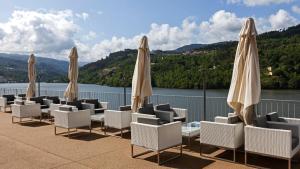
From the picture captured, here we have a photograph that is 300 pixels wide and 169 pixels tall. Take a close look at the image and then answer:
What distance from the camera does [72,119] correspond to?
7.14 m

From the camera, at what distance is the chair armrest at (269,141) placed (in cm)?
420

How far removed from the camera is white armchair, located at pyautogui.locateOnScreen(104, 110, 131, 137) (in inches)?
267

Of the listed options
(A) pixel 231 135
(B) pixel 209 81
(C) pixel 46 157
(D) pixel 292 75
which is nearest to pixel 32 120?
(C) pixel 46 157

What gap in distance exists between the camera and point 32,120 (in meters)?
9.47

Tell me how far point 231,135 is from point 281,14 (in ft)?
41.6

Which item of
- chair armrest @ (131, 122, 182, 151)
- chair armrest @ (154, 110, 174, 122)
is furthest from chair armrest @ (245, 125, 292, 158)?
chair armrest @ (154, 110, 174, 122)

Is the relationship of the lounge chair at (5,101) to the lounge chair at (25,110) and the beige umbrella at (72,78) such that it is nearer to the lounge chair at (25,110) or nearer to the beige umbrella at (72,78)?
the lounge chair at (25,110)

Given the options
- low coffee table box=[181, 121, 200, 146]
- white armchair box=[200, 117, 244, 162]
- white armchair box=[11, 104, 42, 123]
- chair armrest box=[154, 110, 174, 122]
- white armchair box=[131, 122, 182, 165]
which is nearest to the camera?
white armchair box=[200, 117, 244, 162]

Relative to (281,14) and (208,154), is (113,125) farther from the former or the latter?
(281,14)

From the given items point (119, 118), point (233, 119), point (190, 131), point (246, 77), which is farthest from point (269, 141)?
point (119, 118)

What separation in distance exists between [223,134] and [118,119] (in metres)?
2.70

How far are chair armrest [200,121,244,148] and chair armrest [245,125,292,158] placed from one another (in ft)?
0.72

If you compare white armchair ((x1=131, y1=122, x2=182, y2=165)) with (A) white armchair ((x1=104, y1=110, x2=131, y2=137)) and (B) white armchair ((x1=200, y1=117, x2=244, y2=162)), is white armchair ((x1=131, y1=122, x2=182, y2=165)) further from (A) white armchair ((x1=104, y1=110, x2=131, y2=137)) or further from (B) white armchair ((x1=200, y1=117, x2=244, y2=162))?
(A) white armchair ((x1=104, y1=110, x2=131, y2=137))

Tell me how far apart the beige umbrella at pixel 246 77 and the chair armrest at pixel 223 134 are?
0.25 metres
